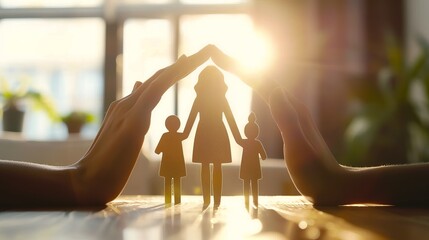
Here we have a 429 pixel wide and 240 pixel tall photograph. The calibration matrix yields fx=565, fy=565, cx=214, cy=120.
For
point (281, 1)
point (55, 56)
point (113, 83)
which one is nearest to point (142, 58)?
point (113, 83)

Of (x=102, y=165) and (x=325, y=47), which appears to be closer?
(x=102, y=165)

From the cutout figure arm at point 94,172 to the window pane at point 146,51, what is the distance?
11.0 feet

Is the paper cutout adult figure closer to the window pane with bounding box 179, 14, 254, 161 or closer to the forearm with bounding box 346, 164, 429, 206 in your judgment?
the forearm with bounding box 346, 164, 429, 206

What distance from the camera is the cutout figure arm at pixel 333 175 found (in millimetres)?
788

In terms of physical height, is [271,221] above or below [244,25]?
below

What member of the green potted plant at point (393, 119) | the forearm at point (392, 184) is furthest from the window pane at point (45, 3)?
the forearm at point (392, 184)

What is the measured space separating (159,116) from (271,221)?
3.46 meters

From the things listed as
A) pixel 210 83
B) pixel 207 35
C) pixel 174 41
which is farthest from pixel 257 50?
pixel 210 83

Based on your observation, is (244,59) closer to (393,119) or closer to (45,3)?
(393,119)

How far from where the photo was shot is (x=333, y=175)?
791 millimetres

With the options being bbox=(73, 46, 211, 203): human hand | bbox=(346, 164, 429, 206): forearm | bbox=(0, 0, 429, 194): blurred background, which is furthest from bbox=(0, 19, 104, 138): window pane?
bbox=(346, 164, 429, 206): forearm

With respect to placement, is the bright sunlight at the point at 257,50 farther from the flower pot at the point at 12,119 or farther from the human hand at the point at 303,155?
the human hand at the point at 303,155

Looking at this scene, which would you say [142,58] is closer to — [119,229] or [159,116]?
[159,116]

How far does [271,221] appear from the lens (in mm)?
650
